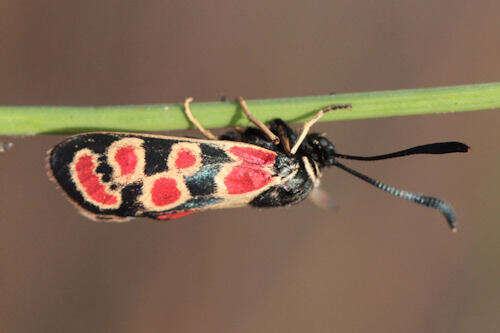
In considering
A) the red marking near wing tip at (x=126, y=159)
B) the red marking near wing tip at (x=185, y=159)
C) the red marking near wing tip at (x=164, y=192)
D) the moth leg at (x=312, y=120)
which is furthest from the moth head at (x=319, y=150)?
the red marking near wing tip at (x=126, y=159)

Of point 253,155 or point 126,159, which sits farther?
point 253,155

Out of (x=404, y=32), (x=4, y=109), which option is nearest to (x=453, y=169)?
(x=404, y=32)

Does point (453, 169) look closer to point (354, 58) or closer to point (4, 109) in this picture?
point (354, 58)

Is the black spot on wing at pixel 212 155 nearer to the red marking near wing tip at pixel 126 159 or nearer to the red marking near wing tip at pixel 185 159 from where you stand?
the red marking near wing tip at pixel 185 159

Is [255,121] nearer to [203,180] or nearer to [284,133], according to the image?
[284,133]

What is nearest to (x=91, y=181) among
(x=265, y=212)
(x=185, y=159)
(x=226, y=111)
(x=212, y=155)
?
(x=185, y=159)

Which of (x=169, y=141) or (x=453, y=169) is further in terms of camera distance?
(x=453, y=169)
